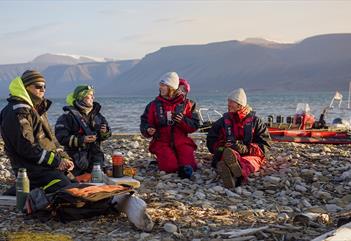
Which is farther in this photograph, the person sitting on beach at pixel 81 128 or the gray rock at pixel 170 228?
the person sitting on beach at pixel 81 128

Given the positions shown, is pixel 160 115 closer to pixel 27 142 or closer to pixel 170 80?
pixel 170 80

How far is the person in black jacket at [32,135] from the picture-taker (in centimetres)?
584

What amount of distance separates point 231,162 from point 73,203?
2.74m

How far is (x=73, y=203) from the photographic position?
17.5 feet

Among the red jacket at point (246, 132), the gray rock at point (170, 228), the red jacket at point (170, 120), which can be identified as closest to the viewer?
the gray rock at point (170, 228)

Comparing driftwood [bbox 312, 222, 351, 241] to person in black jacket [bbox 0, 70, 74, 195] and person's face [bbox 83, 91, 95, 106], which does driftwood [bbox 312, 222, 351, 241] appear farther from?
person's face [bbox 83, 91, 95, 106]

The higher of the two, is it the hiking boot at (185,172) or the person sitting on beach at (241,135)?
the person sitting on beach at (241,135)

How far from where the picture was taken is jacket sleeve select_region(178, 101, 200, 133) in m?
8.38

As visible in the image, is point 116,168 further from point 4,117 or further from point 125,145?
point 125,145

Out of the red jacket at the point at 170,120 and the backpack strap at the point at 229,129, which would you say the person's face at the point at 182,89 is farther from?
the backpack strap at the point at 229,129

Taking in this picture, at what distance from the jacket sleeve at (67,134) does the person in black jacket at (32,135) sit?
1.33 meters

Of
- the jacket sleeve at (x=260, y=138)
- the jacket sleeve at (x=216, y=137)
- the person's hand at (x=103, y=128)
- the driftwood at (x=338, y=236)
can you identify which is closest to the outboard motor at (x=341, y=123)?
the jacket sleeve at (x=260, y=138)

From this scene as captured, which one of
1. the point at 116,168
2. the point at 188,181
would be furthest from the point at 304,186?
the point at 116,168

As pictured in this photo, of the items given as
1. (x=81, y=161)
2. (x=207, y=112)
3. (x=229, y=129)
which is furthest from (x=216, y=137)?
(x=207, y=112)
